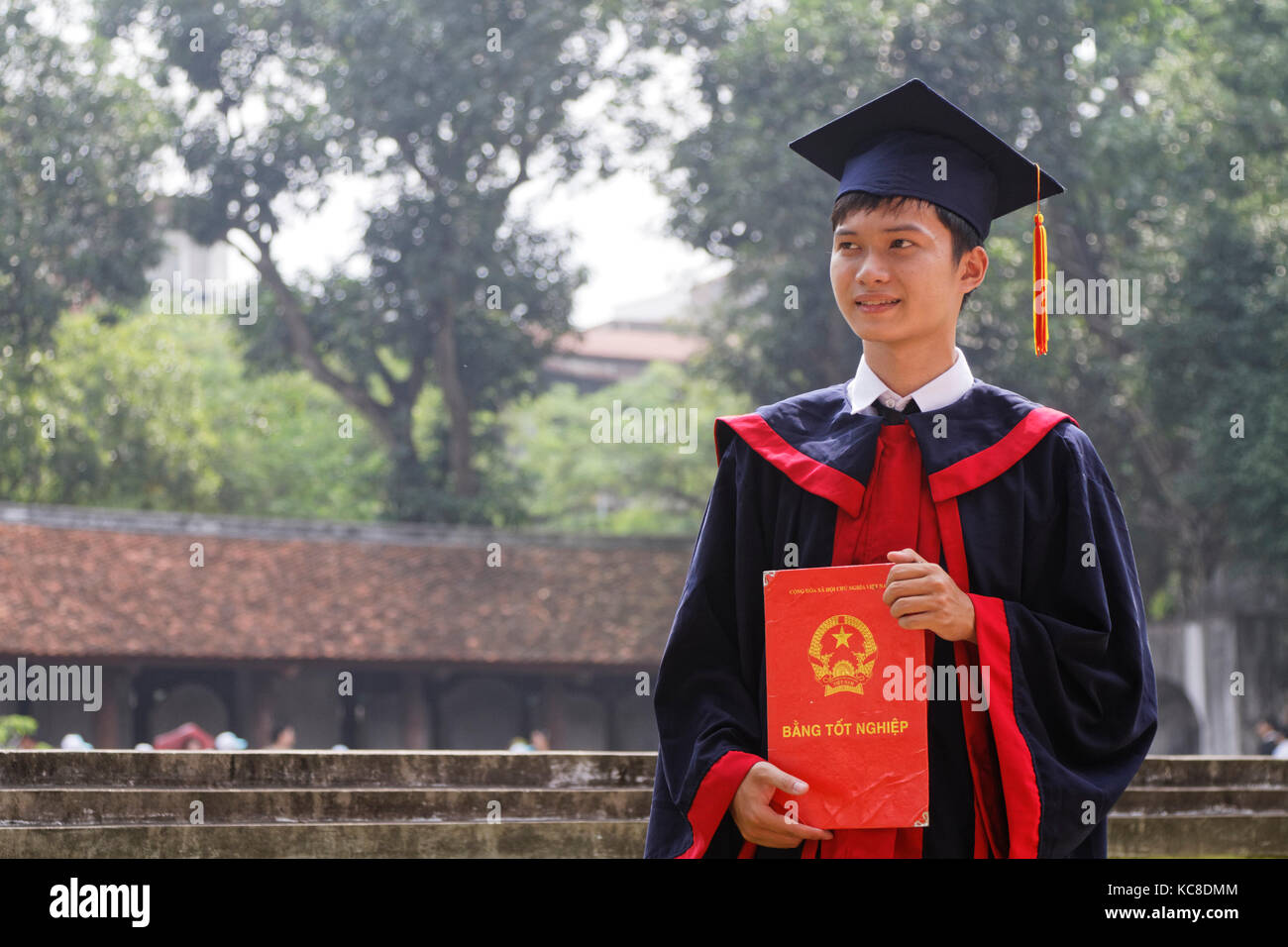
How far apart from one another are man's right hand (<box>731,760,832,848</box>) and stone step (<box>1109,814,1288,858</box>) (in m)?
1.46

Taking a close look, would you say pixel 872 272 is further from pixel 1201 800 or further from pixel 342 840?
pixel 1201 800

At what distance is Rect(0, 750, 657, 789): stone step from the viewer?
3230 millimetres

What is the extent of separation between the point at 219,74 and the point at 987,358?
12.8 meters

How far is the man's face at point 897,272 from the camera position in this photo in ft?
7.62

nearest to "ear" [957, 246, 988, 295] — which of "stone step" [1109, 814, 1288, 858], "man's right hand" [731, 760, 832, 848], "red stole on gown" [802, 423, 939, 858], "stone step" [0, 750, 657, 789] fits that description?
"red stole on gown" [802, 423, 939, 858]

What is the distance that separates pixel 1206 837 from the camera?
3396mm

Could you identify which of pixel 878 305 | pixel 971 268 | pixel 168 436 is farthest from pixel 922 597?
pixel 168 436

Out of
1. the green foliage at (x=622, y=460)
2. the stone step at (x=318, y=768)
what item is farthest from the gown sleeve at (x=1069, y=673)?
the green foliage at (x=622, y=460)

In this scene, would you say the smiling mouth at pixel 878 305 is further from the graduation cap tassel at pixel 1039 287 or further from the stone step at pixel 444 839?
the stone step at pixel 444 839

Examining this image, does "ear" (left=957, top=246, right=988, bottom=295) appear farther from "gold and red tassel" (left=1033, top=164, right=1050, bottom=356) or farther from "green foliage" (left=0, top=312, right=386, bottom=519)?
"green foliage" (left=0, top=312, right=386, bottom=519)

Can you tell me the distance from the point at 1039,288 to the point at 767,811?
1.06 metres

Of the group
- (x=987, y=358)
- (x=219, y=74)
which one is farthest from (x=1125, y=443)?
(x=219, y=74)

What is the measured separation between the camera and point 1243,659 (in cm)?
2122
